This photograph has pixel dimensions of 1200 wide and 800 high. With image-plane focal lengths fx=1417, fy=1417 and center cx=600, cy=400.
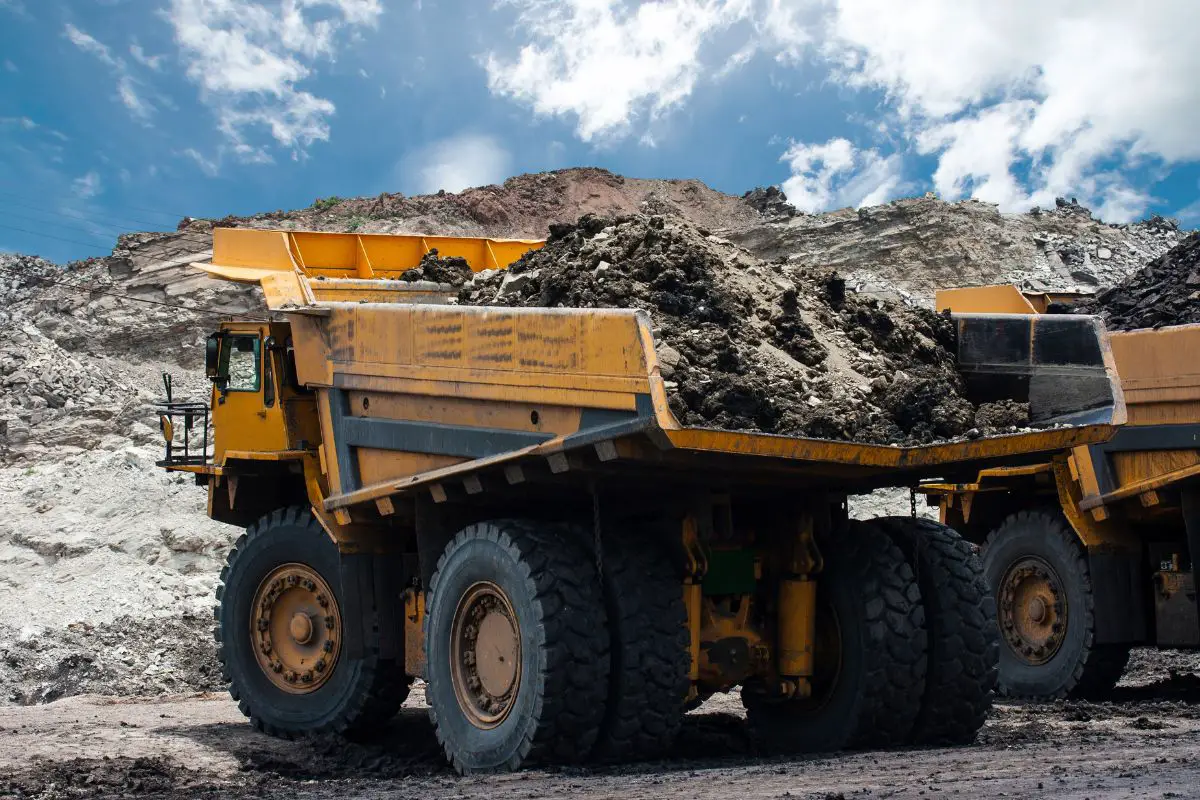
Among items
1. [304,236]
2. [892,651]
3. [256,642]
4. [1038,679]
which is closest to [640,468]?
[892,651]

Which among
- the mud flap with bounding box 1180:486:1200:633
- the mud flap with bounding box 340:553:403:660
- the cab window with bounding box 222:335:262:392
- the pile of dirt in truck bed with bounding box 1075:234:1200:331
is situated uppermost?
the pile of dirt in truck bed with bounding box 1075:234:1200:331

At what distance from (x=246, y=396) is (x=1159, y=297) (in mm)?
7346

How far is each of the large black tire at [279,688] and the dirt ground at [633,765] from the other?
185 millimetres

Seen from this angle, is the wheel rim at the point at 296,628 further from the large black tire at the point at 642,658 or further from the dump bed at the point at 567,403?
the large black tire at the point at 642,658

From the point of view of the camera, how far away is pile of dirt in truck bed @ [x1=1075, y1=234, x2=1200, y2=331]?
1099 cm

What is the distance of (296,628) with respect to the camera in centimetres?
925

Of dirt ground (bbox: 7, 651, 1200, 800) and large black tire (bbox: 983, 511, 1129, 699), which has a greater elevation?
large black tire (bbox: 983, 511, 1129, 699)

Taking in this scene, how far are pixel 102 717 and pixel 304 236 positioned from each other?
3.73m

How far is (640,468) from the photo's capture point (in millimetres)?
6449

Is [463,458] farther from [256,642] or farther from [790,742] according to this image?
[256,642]

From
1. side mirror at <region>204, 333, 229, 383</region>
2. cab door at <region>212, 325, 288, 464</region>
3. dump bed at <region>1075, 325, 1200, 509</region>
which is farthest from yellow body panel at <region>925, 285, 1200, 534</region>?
side mirror at <region>204, 333, 229, 383</region>

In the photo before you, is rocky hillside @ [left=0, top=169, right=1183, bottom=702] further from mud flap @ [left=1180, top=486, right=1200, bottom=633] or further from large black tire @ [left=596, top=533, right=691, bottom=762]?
mud flap @ [left=1180, top=486, right=1200, bottom=633]

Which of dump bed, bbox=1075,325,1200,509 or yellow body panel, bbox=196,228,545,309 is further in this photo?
yellow body panel, bbox=196,228,545,309

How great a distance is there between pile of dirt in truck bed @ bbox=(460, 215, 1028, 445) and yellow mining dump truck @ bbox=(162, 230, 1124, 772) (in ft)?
0.79
